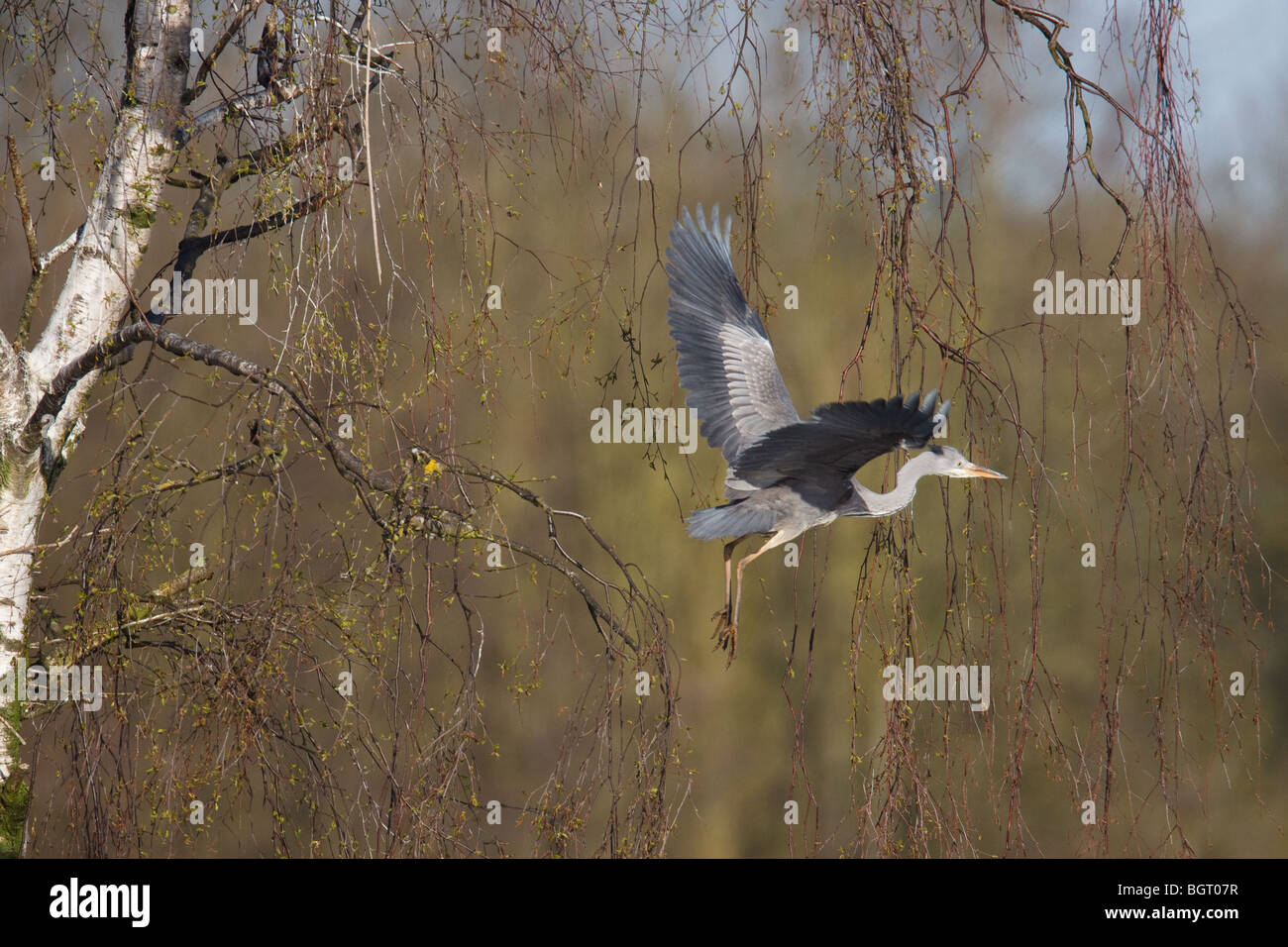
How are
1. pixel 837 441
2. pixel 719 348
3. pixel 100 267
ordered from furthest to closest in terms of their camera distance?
pixel 719 348 → pixel 100 267 → pixel 837 441

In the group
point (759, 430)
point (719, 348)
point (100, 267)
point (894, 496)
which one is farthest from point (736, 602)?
point (100, 267)

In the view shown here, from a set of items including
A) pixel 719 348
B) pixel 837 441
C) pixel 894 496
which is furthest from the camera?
pixel 719 348

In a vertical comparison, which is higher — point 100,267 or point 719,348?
point 100,267

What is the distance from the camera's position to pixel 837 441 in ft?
7.11

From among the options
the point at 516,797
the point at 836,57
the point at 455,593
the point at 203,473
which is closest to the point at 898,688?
the point at 455,593

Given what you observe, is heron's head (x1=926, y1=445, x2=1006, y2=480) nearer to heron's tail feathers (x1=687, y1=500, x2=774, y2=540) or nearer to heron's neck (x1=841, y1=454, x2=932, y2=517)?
heron's neck (x1=841, y1=454, x2=932, y2=517)

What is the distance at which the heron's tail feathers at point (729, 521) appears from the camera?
2264 millimetres

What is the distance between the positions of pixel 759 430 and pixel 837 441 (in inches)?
18.2

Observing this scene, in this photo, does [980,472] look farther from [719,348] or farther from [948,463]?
[719,348]

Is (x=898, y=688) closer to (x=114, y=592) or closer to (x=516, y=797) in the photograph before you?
(x=114, y=592)

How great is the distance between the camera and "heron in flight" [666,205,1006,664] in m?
2.05

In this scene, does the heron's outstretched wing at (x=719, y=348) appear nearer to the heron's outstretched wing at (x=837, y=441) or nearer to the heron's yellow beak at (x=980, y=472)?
the heron's outstretched wing at (x=837, y=441)

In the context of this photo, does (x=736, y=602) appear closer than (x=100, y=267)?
Yes

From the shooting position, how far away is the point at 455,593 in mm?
2061
